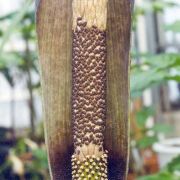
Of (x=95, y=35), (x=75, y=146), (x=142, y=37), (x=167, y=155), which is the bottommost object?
(x=167, y=155)

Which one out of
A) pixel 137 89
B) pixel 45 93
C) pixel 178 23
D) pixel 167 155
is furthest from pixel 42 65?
pixel 167 155

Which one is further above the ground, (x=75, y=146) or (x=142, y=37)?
(x=142, y=37)

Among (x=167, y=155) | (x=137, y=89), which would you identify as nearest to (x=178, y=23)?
(x=137, y=89)

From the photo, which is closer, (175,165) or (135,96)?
(135,96)

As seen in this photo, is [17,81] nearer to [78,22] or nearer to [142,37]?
[142,37]

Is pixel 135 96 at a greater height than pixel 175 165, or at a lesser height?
greater

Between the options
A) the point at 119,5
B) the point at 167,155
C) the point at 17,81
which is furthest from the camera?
the point at 17,81

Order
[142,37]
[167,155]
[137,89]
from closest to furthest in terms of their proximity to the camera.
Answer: [137,89] → [167,155] → [142,37]

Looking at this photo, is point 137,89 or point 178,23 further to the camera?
point 178,23
